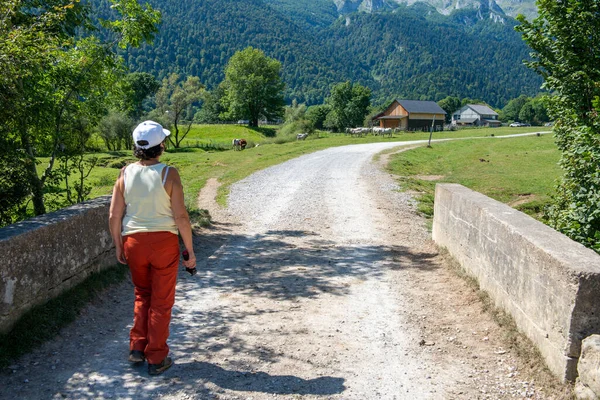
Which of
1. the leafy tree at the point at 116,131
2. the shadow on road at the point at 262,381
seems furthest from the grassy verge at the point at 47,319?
the leafy tree at the point at 116,131

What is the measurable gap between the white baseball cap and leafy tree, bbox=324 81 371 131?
263ft

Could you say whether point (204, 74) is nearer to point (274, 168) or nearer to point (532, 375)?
point (274, 168)

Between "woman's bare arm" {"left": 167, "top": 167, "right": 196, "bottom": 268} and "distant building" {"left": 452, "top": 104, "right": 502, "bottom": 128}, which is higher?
"distant building" {"left": 452, "top": 104, "right": 502, "bottom": 128}

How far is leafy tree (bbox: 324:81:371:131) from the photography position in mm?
83438

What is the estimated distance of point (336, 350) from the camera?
4.77m

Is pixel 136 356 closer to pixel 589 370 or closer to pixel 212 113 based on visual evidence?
pixel 589 370

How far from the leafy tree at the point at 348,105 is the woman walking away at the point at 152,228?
80.3 meters

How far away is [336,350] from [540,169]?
76.7ft

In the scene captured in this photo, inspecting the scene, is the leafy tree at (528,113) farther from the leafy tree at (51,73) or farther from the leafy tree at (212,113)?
the leafy tree at (51,73)

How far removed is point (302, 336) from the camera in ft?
16.7

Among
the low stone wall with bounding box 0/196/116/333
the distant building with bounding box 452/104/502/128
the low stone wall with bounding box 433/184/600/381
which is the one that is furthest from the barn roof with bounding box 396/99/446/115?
the low stone wall with bounding box 0/196/116/333

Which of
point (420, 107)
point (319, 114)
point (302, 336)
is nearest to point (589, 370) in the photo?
point (302, 336)

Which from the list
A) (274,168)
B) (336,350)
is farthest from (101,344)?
(274,168)

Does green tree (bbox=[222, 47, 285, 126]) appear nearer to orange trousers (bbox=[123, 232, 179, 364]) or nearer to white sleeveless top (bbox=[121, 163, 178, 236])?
white sleeveless top (bbox=[121, 163, 178, 236])
